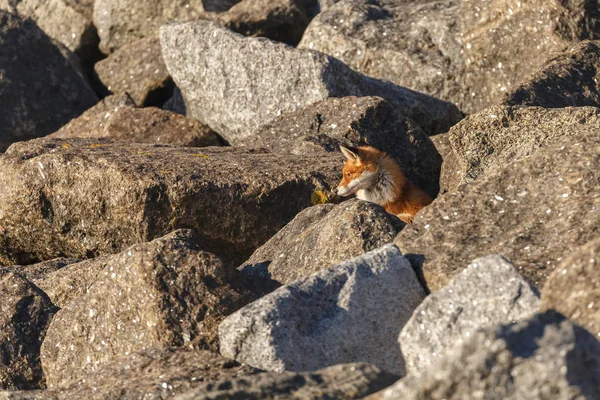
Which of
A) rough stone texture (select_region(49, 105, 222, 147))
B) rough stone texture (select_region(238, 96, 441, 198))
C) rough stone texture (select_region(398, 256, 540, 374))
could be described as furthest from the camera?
rough stone texture (select_region(49, 105, 222, 147))

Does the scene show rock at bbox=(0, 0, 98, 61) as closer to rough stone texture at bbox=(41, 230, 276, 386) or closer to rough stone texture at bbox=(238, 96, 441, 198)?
rough stone texture at bbox=(238, 96, 441, 198)

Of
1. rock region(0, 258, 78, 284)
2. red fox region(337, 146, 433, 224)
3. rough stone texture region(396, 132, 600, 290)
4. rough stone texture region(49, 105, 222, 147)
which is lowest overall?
red fox region(337, 146, 433, 224)

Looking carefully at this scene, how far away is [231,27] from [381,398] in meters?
11.4

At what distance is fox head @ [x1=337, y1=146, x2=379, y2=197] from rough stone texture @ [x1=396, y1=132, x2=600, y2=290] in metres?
2.90

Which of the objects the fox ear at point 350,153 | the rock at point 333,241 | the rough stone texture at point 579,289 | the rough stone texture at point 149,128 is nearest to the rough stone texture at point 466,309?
the rough stone texture at point 579,289

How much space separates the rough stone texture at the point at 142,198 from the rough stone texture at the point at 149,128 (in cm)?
255

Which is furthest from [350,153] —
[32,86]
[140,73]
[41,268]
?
[32,86]

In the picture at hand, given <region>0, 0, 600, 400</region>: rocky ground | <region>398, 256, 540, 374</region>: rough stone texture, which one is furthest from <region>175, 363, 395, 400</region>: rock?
<region>398, 256, 540, 374</region>: rough stone texture

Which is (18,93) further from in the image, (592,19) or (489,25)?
(592,19)

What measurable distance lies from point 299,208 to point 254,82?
3310mm

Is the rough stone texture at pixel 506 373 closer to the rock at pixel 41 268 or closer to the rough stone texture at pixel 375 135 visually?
the rock at pixel 41 268

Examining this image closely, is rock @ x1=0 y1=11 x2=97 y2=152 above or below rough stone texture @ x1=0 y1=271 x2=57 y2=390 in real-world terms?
above

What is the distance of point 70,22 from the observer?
18828 millimetres

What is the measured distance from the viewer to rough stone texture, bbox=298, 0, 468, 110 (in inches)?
534
